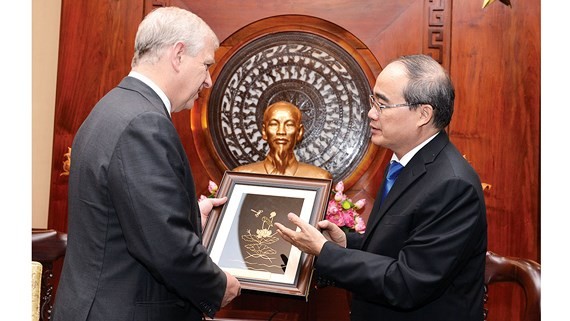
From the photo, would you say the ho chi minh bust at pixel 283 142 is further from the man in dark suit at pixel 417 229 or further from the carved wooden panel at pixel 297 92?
the man in dark suit at pixel 417 229

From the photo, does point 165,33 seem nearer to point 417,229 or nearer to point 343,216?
point 417,229

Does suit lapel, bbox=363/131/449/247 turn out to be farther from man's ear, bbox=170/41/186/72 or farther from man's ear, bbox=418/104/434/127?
man's ear, bbox=170/41/186/72

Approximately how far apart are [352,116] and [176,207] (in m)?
2.85

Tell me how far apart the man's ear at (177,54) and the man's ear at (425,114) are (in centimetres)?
81

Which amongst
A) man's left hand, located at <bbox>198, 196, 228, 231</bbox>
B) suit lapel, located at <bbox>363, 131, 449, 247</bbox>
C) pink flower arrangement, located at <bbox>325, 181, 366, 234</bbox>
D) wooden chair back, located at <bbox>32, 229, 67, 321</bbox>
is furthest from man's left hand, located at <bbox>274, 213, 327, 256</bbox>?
pink flower arrangement, located at <bbox>325, 181, 366, 234</bbox>

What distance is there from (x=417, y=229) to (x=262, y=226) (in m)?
0.75

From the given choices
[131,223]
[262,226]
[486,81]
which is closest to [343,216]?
[262,226]

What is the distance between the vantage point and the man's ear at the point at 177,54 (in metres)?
1.89

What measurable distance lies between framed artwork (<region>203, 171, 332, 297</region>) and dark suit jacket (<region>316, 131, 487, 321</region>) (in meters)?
0.30

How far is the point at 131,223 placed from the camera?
5.53 feet

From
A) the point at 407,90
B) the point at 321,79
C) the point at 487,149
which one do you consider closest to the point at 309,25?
the point at 321,79

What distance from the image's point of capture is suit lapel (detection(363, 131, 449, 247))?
209 cm

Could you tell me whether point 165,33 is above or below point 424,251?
A: above
